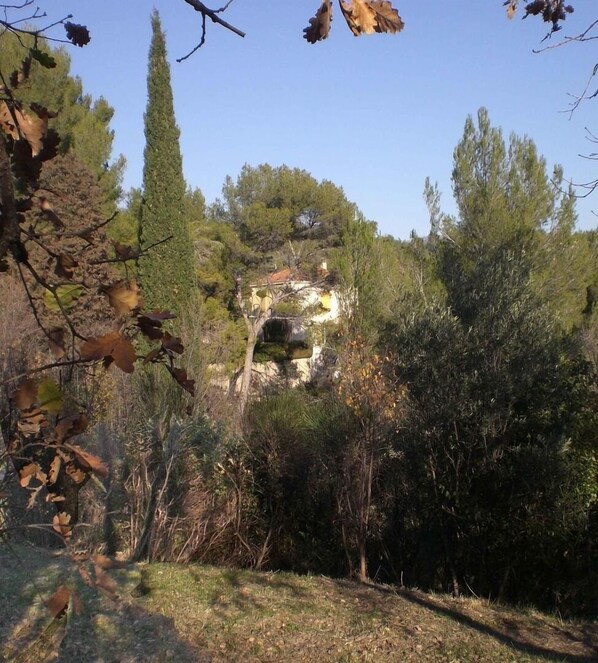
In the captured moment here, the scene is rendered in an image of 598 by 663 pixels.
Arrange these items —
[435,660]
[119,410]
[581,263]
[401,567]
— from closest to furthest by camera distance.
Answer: [435,660] < [401,567] < [119,410] < [581,263]

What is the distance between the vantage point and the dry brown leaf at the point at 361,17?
1.37 metres

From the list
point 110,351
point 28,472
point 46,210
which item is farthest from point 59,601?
point 46,210

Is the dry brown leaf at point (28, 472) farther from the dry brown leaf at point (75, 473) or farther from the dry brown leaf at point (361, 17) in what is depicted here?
the dry brown leaf at point (361, 17)

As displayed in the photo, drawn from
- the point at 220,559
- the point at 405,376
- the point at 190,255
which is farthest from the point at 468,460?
the point at 190,255

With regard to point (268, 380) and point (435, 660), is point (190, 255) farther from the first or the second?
point (435, 660)

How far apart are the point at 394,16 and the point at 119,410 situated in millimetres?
12359

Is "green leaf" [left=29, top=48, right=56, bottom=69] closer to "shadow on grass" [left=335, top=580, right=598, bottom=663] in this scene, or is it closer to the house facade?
"shadow on grass" [left=335, top=580, right=598, bottom=663]

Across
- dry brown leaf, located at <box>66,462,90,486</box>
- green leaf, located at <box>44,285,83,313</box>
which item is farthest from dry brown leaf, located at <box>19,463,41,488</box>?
green leaf, located at <box>44,285,83,313</box>

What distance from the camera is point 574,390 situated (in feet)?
32.6

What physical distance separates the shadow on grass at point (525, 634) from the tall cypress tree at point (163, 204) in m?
13.1

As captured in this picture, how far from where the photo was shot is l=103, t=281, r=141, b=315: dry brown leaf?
1404mm

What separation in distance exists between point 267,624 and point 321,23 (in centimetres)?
501

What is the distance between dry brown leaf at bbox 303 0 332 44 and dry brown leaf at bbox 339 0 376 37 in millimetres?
77

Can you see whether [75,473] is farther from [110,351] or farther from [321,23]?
[321,23]
